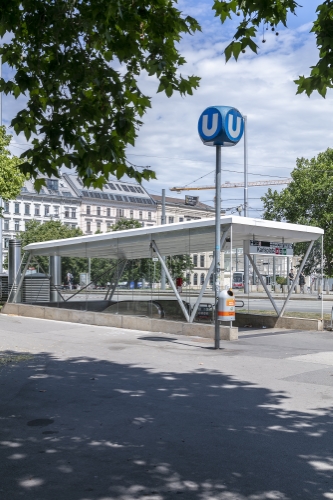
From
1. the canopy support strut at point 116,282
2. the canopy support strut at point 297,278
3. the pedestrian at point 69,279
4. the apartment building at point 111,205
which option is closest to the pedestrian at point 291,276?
the canopy support strut at point 297,278

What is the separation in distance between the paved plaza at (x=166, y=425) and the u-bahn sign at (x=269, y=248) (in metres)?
5.84

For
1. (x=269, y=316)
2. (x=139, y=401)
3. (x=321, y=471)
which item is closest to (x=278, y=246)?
(x=269, y=316)

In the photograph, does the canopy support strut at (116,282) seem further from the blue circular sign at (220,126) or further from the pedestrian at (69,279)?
the blue circular sign at (220,126)

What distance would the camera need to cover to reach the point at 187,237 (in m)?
18.4

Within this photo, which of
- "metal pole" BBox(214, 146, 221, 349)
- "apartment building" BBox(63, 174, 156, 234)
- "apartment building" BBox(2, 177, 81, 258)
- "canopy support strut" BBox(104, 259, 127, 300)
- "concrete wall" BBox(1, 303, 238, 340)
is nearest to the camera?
"metal pole" BBox(214, 146, 221, 349)

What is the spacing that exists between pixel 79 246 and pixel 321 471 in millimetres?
19108

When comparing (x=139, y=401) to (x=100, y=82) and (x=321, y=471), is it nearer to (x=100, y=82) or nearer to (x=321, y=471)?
(x=321, y=471)

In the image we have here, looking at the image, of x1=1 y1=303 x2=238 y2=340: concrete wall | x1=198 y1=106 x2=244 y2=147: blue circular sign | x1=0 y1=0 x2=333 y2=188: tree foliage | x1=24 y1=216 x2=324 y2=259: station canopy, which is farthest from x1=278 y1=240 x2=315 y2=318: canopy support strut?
x1=0 y1=0 x2=333 y2=188: tree foliage

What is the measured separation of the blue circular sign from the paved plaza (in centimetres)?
500

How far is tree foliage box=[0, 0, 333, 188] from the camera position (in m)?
6.93

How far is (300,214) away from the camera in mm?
52719

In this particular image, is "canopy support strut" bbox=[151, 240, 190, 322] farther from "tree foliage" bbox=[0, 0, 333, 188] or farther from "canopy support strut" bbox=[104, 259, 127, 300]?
"tree foliage" bbox=[0, 0, 333, 188]

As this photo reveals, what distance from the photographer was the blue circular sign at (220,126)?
595 inches

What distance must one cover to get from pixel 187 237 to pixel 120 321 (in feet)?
12.6
